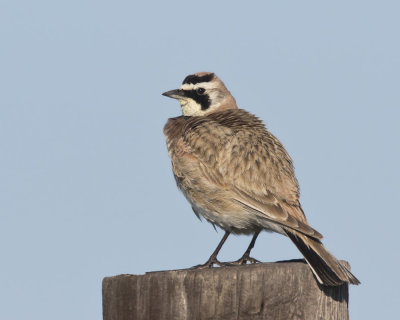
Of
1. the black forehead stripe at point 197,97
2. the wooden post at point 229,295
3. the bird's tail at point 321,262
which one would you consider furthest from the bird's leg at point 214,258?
the wooden post at point 229,295

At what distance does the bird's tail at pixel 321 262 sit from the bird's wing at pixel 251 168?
413 mm

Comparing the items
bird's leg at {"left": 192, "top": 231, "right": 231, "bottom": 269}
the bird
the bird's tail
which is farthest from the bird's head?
the bird's tail

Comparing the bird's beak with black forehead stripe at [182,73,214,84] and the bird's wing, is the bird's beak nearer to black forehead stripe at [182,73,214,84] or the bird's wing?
black forehead stripe at [182,73,214,84]

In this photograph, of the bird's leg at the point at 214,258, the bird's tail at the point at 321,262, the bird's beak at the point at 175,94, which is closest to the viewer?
the bird's tail at the point at 321,262

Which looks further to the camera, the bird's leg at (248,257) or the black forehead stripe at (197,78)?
the black forehead stripe at (197,78)

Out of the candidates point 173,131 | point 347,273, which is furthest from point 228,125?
point 347,273

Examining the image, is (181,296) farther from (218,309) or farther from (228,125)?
(228,125)

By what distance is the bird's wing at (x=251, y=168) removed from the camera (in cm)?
894

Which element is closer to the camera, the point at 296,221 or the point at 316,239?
the point at 316,239

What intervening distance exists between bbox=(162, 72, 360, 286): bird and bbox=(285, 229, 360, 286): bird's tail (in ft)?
0.14

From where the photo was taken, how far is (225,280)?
5711 mm

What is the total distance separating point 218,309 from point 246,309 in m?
0.22

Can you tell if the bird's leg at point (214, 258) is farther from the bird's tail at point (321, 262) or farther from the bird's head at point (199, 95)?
the bird's head at point (199, 95)

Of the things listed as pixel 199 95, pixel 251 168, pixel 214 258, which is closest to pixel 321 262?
pixel 251 168
